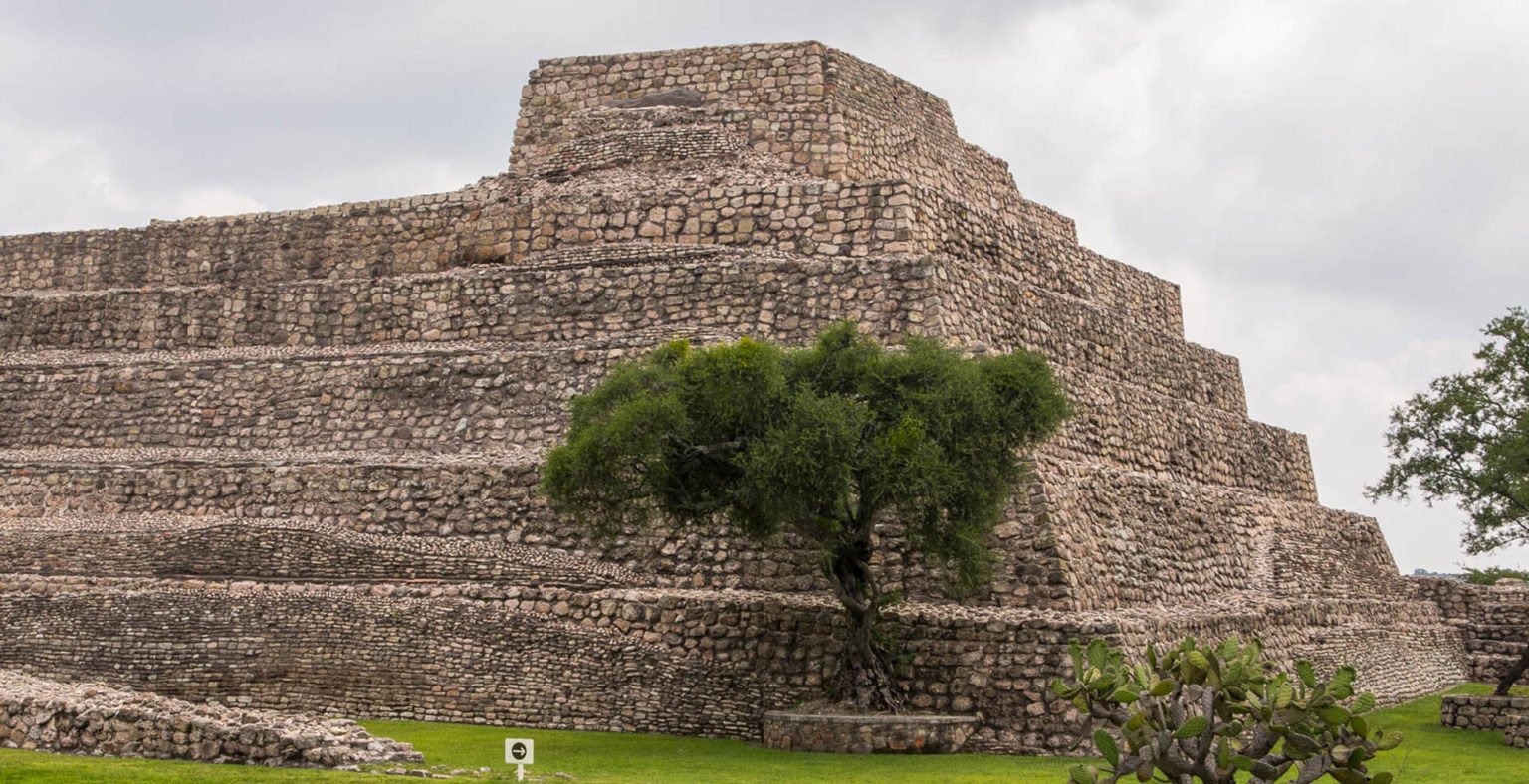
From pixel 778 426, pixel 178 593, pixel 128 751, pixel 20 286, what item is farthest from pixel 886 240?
pixel 20 286

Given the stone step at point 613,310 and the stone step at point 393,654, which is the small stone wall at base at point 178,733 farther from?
the stone step at point 613,310

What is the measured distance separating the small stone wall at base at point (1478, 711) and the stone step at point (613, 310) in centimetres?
693

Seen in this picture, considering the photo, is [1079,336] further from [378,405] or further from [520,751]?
[520,751]

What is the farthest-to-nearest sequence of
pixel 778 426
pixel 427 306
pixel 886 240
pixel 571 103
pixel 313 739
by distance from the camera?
pixel 571 103 → pixel 427 306 → pixel 886 240 → pixel 778 426 → pixel 313 739

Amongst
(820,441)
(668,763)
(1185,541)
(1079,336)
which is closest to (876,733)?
(668,763)

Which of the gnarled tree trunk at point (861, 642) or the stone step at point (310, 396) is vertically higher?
the stone step at point (310, 396)

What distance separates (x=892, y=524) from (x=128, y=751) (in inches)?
367

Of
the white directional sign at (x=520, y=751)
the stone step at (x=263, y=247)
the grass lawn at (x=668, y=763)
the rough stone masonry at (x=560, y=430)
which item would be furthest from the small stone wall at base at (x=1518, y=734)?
the stone step at (x=263, y=247)

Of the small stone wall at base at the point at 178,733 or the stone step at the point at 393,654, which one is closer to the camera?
the small stone wall at base at the point at 178,733

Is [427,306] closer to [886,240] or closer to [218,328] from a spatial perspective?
[218,328]

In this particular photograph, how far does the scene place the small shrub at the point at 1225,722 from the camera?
1354cm

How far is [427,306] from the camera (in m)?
27.8

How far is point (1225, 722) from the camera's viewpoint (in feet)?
45.4

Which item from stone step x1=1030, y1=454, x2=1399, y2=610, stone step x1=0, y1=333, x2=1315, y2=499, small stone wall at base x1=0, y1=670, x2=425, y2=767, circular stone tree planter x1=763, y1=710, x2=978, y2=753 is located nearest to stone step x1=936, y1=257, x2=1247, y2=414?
stone step x1=0, y1=333, x2=1315, y2=499
